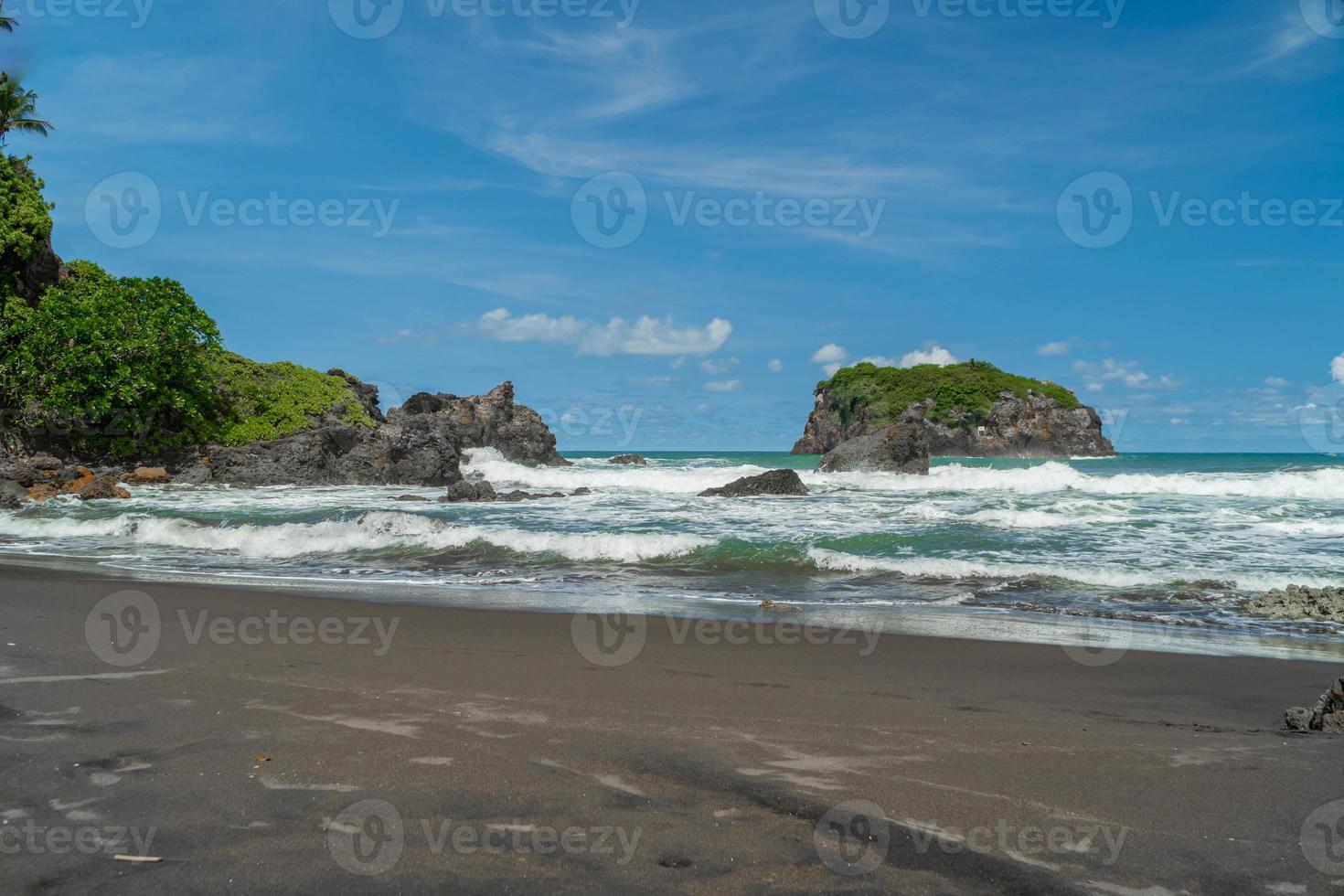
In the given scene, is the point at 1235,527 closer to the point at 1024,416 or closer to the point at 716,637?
the point at 716,637

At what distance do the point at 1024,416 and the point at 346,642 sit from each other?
93322 millimetres

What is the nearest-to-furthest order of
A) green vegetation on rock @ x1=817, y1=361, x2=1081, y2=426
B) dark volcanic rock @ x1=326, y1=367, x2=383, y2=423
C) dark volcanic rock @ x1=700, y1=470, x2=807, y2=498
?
1. dark volcanic rock @ x1=700, y1=470, x2=807, y2=498
2. dark volcanic rock @ x1=326, y1=367, x2=383, y2=423
3. green vegetation on rock @ x1=817, y1=361, x2=1081, y2=426

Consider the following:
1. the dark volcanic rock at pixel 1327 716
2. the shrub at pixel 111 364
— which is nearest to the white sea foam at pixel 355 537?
the dark volcanic rock at pixel 1327 716

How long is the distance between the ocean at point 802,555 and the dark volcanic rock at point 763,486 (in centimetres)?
231

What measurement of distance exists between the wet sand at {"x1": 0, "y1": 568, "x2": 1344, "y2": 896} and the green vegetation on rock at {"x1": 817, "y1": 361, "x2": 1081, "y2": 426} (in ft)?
293

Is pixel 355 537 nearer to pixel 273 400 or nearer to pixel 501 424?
pixel 273 400

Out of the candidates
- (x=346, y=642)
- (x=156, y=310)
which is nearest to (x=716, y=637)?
(x=346, y=642)

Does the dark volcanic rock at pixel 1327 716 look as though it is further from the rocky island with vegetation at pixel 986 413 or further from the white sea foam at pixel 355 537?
the rocky island with vegetation at pixel 986 413

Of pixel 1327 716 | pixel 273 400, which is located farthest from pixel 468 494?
pixel 1327 716

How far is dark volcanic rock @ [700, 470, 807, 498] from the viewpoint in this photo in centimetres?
2475

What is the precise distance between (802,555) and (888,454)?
22369 millimetres

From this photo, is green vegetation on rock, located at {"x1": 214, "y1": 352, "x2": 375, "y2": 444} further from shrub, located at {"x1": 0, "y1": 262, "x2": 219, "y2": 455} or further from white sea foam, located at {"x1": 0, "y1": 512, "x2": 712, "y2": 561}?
white sea foam, located at {"x1": 0, "y1": 512, "x2": 712, "y2": 561}

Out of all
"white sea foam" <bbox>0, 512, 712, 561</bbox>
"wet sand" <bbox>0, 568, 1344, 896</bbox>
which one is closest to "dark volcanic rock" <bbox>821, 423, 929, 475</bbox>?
"white sea foam" <bbox>0, 512, 712, 561</bbox>

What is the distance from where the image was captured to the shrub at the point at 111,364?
25828 mm
